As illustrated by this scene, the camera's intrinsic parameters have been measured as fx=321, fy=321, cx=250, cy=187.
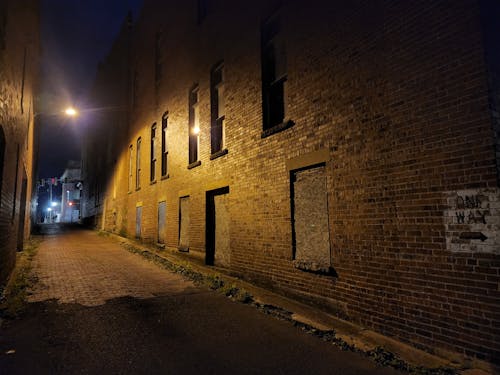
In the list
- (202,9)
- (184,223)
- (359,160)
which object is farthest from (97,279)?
(202,9)

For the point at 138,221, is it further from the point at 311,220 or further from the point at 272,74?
the point at 311,220

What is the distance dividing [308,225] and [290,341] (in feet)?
7.53

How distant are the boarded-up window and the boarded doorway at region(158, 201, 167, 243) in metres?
8.35

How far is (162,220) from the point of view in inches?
548

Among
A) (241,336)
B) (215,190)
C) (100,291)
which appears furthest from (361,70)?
(100,291)

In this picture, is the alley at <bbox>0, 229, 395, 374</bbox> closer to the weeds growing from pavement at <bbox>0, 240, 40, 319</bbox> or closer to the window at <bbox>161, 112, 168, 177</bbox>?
the weeds growing from pavement at <bbox>0, 240, 40, 319</bbox>

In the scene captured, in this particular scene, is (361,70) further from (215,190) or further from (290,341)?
(215,190)

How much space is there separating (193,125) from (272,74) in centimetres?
469

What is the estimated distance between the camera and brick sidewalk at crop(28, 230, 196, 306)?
676cm

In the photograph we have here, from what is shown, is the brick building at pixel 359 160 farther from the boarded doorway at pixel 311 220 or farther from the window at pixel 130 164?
the window at pixel 130 164

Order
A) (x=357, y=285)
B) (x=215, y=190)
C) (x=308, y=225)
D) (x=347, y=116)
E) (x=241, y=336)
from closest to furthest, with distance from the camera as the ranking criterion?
(x=241, y=336), (x=357, y=285), (x=347, y=116), (x=308, y=225), (x=215, y=190)

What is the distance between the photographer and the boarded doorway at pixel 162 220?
537 inches

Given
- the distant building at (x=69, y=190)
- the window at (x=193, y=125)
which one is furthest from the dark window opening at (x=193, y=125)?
the distant building at (x=69, y=190)

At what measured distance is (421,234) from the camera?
13.7ft
